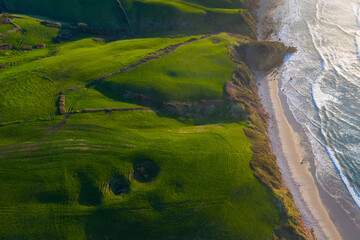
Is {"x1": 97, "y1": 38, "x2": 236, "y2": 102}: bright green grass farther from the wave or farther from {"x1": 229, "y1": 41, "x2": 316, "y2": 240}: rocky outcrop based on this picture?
the wave

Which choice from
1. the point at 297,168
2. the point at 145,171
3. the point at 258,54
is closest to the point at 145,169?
the point at 145,171

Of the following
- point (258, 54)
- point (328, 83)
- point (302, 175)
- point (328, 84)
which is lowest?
point (302, 175)

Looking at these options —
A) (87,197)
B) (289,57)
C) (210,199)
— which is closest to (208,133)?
(210,199)

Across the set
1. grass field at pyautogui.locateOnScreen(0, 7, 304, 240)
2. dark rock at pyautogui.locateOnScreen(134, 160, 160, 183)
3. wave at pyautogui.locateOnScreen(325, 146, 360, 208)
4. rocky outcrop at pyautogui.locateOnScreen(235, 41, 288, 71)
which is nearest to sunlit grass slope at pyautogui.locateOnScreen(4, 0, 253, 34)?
rocky outcrop at pyautogui.locateOnScreen(235, 41, 288, 71)

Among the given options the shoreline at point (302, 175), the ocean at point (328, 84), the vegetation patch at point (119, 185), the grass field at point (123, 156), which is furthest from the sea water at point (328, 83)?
the vegetation patch at point (119, 185)

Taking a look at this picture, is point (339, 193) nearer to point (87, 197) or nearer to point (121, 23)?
point (87, 197)

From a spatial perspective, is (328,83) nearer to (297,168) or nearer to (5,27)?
(297,168)

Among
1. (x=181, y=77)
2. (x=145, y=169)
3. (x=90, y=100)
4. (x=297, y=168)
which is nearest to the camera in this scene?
(x=145, y=169)
